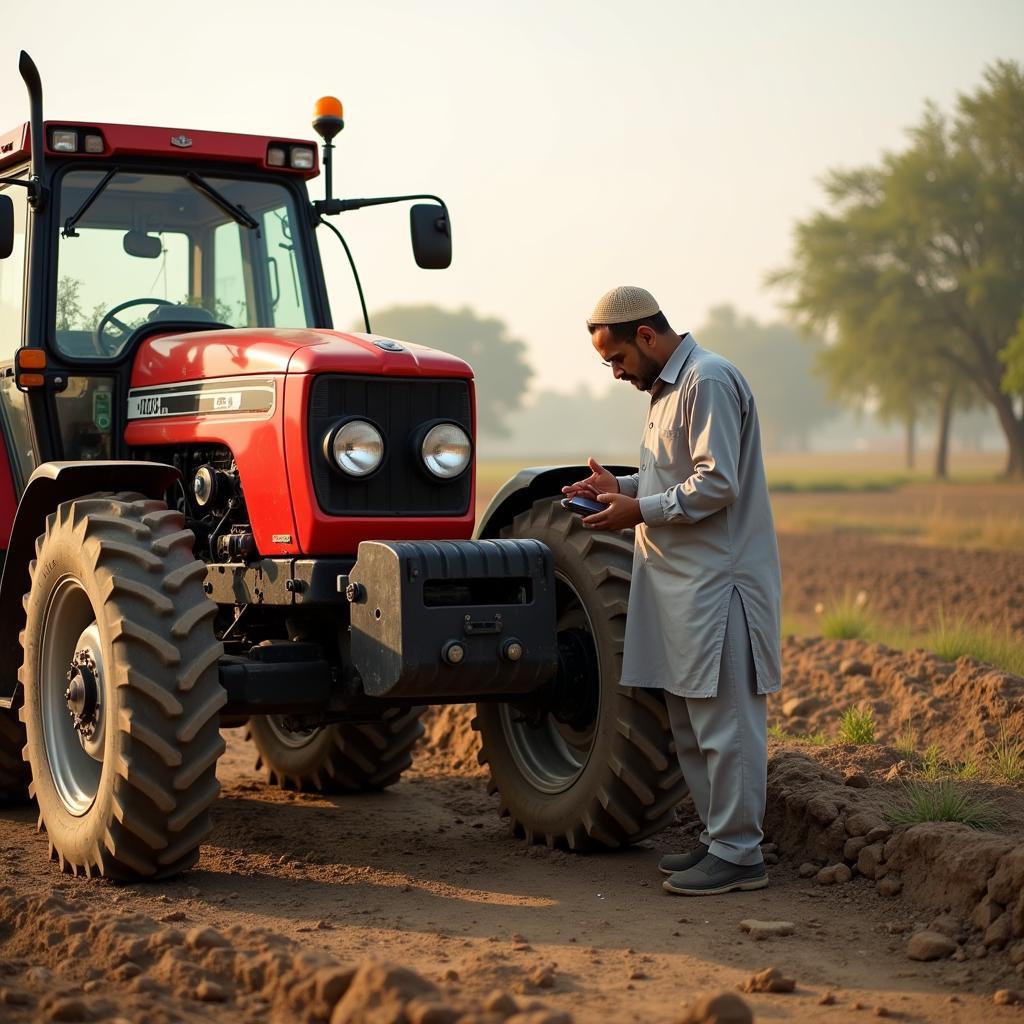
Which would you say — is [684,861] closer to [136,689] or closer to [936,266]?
[136,689]

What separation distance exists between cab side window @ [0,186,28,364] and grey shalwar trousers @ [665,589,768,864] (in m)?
3.48

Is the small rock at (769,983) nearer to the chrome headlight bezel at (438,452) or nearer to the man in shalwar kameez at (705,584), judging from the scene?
the man in shalwar kameez at (705,584)

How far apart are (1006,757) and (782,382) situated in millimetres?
133208

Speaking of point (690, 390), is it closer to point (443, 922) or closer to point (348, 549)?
point (348, 549)

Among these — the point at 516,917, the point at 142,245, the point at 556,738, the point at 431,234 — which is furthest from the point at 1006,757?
the point at 142,245

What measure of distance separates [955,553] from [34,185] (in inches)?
574

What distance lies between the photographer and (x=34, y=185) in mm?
6734

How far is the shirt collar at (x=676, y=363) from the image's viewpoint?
5879mm

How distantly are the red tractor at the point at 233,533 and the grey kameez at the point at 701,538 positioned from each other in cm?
38

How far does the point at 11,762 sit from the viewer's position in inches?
289

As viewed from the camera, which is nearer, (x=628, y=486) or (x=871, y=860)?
(x=871, y=860)

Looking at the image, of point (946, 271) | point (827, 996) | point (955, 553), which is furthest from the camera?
point (946, 271)

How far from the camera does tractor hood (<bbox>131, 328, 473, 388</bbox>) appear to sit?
611 centimetres

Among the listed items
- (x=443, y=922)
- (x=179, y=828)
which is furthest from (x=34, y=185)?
(x=443, y=922)
